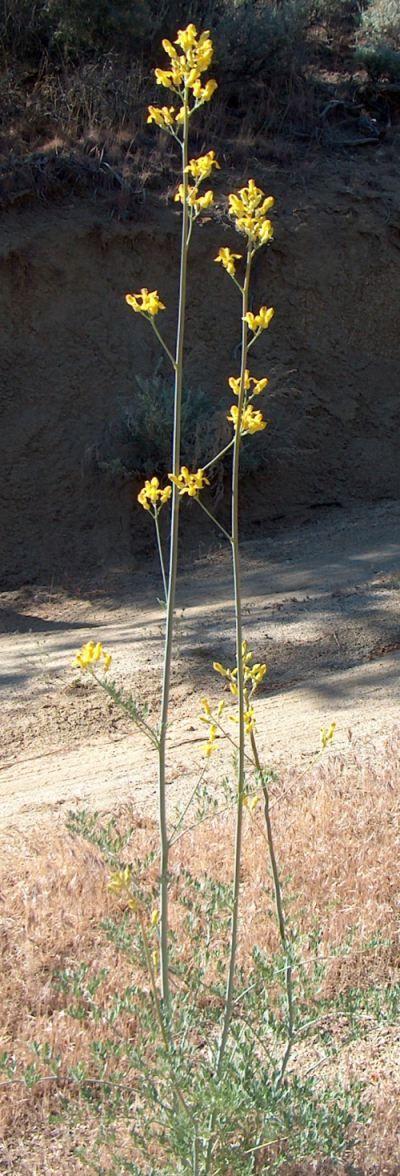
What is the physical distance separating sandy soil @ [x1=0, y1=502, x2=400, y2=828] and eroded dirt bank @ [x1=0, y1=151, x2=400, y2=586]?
194 centimetres

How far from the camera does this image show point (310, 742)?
547 cm

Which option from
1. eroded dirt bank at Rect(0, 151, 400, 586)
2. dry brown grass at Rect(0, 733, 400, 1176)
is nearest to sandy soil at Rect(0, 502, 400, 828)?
dry brown grass at Rect(0, 733, 400, 1176)

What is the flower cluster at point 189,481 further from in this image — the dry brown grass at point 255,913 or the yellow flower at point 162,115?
the dry brown grass at point 255,913

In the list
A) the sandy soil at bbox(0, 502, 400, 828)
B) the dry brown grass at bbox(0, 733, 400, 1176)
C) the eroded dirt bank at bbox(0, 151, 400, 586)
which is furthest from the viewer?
the eroded dirt bank at bbox(0, 151, 400, 586)

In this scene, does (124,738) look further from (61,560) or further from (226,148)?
(226,148)

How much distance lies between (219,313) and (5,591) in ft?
16.0

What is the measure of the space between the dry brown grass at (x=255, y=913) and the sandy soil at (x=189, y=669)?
1.77 ft

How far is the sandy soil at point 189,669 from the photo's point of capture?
5371 millimetres

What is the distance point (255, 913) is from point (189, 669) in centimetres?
292

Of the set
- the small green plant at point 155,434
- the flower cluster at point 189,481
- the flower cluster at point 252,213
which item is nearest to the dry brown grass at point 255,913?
the flower cluster at point 189,481

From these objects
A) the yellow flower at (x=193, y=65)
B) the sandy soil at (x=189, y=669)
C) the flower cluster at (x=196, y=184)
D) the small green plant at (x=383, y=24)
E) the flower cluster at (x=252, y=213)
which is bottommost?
the sandy soil at (x=189, y=669)

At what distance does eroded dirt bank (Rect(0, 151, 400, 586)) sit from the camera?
11422 mm

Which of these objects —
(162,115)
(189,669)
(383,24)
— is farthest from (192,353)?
(162,115)

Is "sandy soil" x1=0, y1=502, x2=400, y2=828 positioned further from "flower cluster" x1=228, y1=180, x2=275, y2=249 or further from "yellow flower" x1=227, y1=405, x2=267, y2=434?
"flower cluster" x1=228, y1=180, x2=275, y2=249
